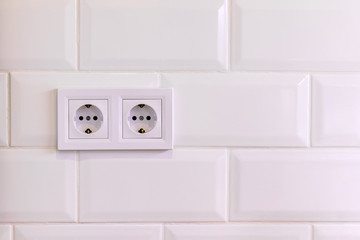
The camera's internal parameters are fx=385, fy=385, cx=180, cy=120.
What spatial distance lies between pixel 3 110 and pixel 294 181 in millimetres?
479

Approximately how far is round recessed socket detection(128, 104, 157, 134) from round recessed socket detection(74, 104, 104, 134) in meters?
0.05

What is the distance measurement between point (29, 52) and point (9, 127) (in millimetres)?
123

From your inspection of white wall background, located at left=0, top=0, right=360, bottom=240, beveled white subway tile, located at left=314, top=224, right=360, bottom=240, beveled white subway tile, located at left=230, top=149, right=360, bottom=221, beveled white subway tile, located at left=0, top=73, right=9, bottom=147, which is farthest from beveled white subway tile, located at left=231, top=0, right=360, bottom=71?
beveled white subway tile, located at left=0, top=73, right=9, bottom=147

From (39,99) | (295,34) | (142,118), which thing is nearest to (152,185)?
(142,118)

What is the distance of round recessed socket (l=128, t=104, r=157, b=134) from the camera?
24.2 inches

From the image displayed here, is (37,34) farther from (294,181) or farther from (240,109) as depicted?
(294,181)

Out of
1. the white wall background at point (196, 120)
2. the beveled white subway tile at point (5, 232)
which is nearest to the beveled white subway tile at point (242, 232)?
the white wall background at point (196, 120)

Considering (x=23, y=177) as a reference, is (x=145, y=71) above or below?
above

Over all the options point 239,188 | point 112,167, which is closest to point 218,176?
point 239,188

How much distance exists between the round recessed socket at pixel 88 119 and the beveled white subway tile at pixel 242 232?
20cm

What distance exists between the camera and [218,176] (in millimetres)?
622

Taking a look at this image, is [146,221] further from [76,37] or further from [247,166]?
[76,37]

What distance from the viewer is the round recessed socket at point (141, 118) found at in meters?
0.61

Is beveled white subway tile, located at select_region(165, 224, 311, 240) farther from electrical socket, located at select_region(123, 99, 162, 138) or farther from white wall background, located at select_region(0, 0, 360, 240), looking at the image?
electrical socket, located at select_region(123, 99, 162, 138)
